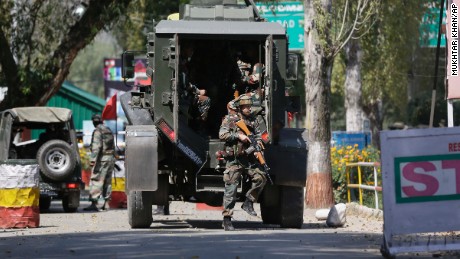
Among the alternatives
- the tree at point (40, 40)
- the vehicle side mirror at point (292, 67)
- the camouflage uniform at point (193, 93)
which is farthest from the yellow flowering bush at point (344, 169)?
the camouflage uniform at point (193, 93)

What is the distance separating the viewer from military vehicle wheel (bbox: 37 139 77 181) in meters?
26.2

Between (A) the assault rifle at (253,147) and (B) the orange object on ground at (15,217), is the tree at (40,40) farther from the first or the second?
(A) the assault rifle at (253,147)

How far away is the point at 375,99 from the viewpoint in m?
50.7

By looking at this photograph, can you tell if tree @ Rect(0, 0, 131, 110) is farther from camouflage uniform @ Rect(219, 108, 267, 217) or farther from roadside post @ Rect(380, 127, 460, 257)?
roadside post @ Rect(380, 127, 460, 257)

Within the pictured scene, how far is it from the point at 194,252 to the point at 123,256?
78 centimetres

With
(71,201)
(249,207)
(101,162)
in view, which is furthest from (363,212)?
(101,162)

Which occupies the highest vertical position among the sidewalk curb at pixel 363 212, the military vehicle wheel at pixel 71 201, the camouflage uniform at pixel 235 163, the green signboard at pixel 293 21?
the green signboard at pixel 293 21

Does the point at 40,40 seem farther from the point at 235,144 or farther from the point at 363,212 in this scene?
the point at 235,144

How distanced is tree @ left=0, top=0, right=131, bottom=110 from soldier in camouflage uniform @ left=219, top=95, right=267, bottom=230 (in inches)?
494

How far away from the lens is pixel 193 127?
19.7m

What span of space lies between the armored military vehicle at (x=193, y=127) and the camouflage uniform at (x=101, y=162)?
7.66m

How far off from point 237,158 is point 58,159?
28.9ft

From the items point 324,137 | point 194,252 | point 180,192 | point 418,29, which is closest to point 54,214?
point 324,137

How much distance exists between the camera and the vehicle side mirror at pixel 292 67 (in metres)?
19.2
